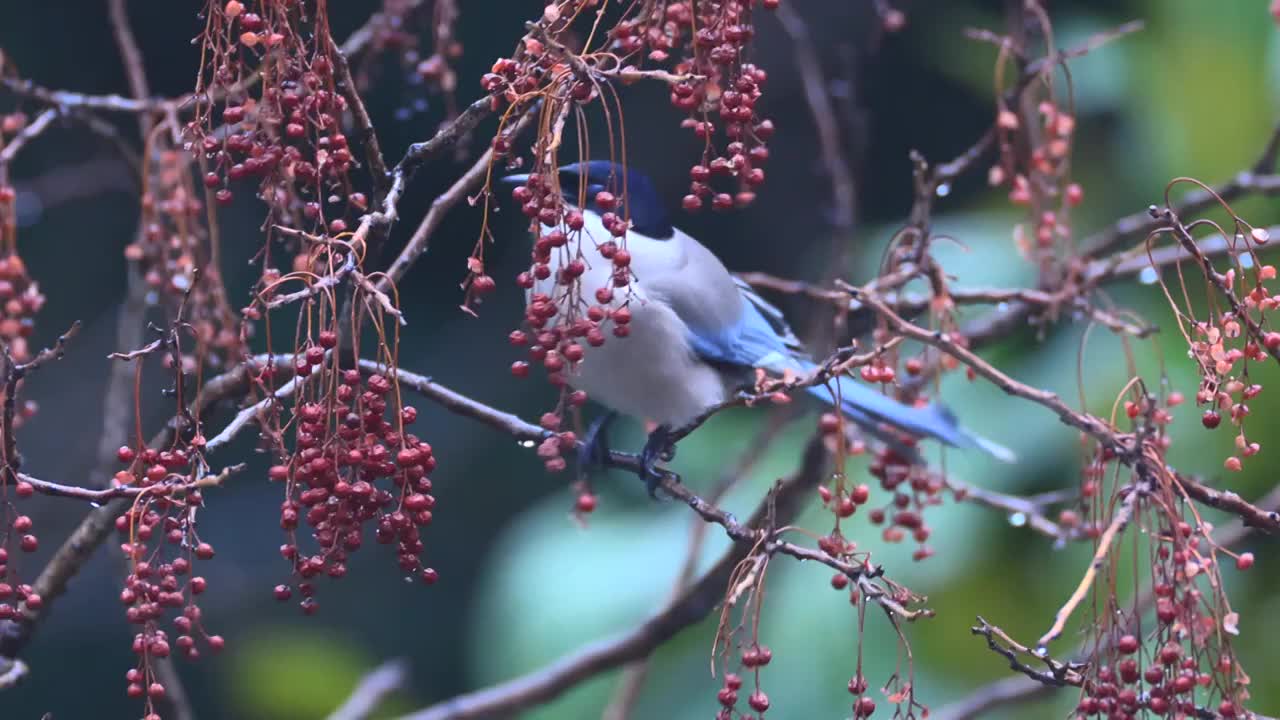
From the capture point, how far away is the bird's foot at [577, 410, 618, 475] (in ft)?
4.67

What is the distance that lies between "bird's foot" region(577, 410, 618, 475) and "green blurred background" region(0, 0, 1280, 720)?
42 cm

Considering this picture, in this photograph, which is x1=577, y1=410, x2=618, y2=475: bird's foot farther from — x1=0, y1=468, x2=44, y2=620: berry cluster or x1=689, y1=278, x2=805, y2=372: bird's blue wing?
x1=0, y1=468, x2=44, y2=620: berry cluster

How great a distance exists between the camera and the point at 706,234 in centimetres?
273

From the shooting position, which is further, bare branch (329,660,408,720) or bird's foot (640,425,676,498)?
bare branch (329,660,408,720)

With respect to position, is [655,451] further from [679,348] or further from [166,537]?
[166,537]

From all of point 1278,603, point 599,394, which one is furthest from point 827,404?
point 1278,603

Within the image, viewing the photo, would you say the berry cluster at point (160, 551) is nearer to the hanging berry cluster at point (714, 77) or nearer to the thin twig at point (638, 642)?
the hanging berry cluster at point (714, 77)

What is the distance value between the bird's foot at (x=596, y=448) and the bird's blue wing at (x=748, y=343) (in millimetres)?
148

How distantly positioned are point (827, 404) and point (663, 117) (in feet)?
4.36

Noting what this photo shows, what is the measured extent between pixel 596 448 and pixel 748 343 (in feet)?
0.68

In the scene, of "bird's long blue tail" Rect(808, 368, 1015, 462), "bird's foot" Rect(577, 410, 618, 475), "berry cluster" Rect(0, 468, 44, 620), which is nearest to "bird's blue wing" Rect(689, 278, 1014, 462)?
"bird's long blue tail" Rect(808, 368, 1015, 462)

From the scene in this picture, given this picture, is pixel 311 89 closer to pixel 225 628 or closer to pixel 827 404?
pixel 827 404

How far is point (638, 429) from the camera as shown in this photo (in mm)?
2518

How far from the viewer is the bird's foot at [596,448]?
1.42 meters
